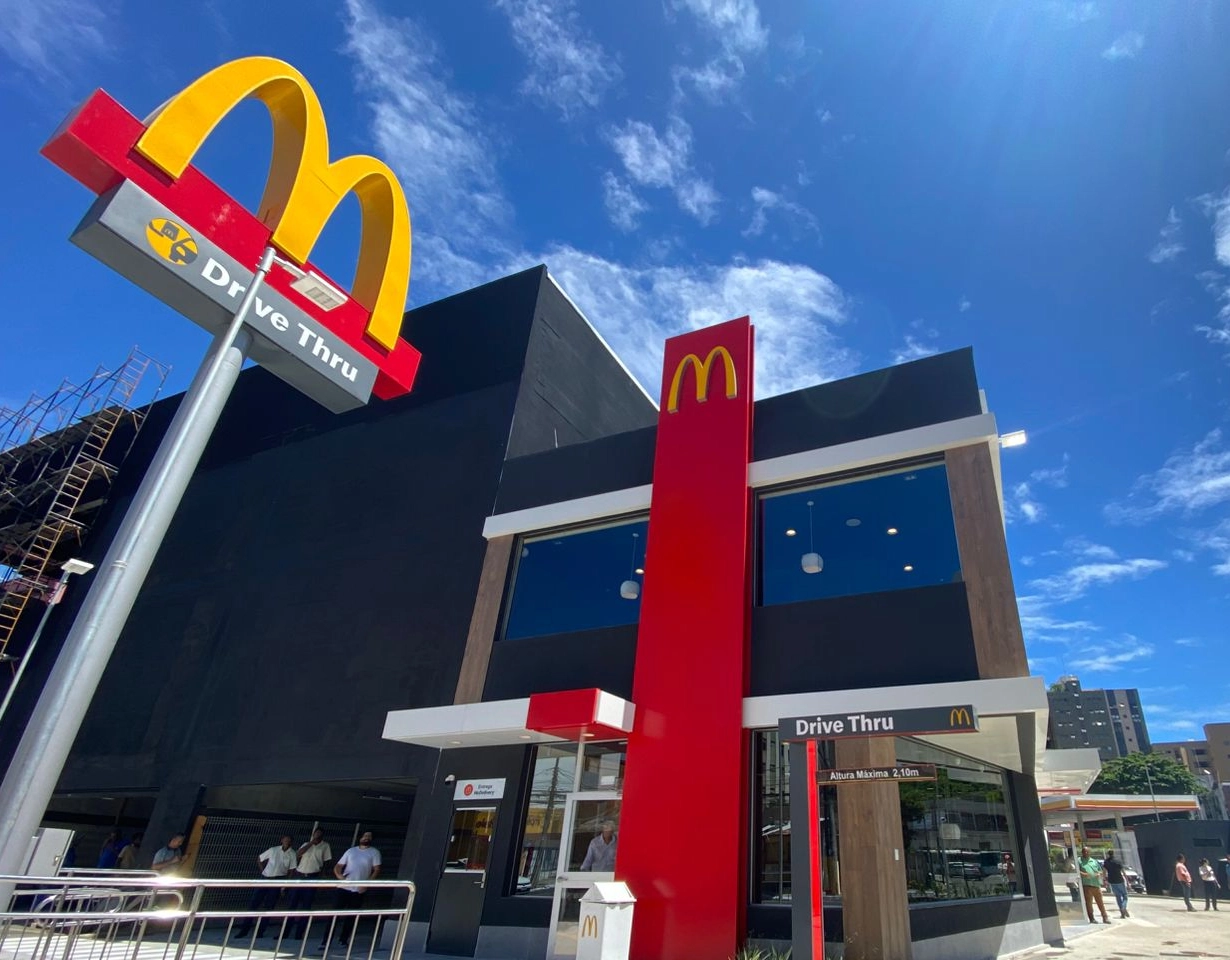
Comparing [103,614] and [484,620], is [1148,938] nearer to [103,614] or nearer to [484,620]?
[484,620]

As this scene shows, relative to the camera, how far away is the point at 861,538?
37.7 ft

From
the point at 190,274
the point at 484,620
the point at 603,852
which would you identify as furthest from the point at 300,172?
the point at 603,852

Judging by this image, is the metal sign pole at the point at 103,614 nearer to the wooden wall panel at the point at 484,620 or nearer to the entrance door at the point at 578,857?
the entrance door at the point at 578,857

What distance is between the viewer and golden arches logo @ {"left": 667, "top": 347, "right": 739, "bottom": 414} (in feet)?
43.5

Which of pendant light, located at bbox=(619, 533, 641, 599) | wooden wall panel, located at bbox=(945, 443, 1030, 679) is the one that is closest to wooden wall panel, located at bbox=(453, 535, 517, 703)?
pendant light, located at bbox=(619, 533, 641, 599)

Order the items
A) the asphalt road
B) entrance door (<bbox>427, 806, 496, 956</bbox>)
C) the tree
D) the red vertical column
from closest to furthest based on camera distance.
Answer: the red vertical column < the asphalt road < entrance door (<bbox>427, 806, 496, 956</bbox>) < the tree

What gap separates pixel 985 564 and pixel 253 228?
10006 millimetres

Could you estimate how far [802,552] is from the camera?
465 inches

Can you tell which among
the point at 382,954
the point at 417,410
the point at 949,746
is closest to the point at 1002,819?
the point at 949,746

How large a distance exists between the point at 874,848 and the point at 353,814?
14524 millimetres

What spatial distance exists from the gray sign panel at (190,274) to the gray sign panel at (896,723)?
22.2 ft

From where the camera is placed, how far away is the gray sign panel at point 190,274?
733cm

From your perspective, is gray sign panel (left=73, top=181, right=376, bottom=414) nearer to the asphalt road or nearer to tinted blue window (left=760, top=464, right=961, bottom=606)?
tinted blue window (left=760, top=464, right=961, bottom=606)

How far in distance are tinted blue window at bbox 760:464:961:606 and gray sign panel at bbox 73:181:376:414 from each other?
7375mm
